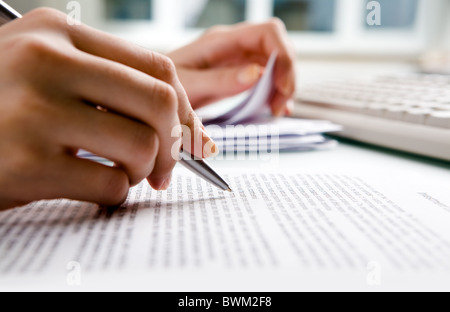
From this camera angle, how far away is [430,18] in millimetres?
1671

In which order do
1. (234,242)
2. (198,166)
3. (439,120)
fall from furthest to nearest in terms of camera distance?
(439,120) < (198,166) < (234,242)

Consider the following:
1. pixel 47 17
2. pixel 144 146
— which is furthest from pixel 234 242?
pixel 47 17

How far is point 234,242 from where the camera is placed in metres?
0.27

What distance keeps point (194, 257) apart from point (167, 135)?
11 centimetres

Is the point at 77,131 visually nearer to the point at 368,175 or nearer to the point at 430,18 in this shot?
the point at 368,175

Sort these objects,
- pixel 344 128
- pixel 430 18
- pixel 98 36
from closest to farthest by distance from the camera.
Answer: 1. pixel 98 36
2. pixel 344 128
3. pixel 430 18

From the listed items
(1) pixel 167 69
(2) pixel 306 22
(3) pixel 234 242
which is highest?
(2) pixel 306 22

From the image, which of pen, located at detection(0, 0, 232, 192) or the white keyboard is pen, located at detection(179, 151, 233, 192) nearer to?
pen, located at detection(0, 0, 232, 192)

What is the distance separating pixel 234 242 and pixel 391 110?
0.39 metres

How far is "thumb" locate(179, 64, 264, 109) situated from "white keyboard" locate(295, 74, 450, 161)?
0.13 metres

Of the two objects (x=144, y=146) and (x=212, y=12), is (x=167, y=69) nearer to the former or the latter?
(x=144, y=146)

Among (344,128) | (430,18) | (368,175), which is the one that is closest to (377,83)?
(344,128)

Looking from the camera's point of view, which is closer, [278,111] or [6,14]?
[6,14]
